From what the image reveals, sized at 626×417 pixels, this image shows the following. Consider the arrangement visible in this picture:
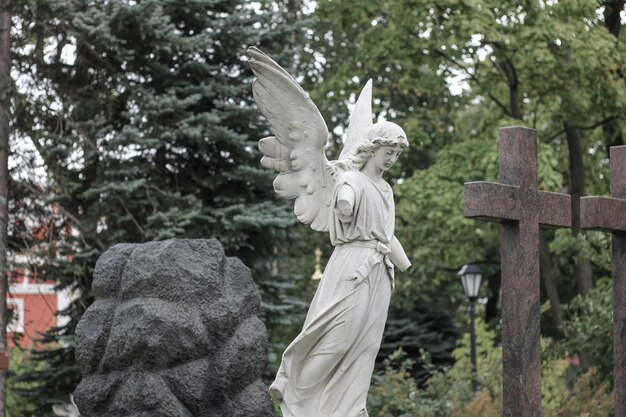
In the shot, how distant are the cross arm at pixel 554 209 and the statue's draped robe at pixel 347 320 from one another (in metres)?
1.30

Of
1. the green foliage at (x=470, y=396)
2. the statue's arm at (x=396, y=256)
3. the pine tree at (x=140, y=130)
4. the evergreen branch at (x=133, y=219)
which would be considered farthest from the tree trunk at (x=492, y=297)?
the statue's arm at (x=396, y=256)

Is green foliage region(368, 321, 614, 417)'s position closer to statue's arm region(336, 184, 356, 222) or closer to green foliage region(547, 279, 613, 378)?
green foliage region(547, 279, 613, 378)

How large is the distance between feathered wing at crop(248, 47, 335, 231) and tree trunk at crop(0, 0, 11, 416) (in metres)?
6.23

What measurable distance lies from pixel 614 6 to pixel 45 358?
10236 millimetres

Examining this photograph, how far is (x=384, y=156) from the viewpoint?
7.92 m

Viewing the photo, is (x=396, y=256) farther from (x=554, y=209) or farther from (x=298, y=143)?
(x=554, y=209)

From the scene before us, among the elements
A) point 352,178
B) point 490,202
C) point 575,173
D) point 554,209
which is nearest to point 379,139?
point 352,178

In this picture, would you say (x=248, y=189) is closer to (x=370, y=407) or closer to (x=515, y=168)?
(x=370, y=407)

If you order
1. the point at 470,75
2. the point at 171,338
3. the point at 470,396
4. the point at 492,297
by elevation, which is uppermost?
the point at 470,75

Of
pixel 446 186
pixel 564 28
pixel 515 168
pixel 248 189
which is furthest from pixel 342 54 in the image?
pixel 515 168

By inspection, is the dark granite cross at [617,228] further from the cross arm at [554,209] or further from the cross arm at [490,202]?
the cross arm at [490,202]

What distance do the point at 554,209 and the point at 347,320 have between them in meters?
1.95

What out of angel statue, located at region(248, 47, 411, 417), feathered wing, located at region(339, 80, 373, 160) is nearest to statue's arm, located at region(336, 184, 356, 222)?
angel statue, located at region(248, 47, 411, 417)

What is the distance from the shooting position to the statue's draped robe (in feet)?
25.6
